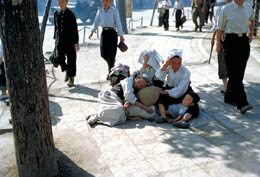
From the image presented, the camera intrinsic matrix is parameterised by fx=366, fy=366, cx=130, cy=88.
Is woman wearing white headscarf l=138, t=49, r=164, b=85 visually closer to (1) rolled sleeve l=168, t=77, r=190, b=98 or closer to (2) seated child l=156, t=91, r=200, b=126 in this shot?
(1) rolled sleeve l=168, t=77, r=190, b=98

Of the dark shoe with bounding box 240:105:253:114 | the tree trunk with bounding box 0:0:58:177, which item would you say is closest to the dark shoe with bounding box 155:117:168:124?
the dark shoe with bounding box 240:105:253:114

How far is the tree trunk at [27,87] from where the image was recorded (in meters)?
3.18

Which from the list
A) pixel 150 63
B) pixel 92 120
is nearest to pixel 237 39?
pixel 150 63

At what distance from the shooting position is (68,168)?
3.94 m

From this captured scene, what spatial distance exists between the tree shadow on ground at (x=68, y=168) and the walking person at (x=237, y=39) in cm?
251

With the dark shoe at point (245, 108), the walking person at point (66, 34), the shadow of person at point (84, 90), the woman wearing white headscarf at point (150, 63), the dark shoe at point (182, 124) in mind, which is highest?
the walking person at point (66, 34)

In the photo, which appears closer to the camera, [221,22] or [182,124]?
[182,124]

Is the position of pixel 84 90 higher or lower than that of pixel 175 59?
lower

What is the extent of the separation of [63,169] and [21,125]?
0.78 m

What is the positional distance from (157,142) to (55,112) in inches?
82.5

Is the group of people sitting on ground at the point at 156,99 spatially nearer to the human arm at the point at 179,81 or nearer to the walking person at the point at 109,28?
the human arm at the point at 179,81

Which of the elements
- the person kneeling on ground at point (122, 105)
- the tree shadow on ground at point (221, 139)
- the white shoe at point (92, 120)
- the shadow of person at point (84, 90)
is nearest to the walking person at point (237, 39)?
the tree shadow on ground at point (221, 139)

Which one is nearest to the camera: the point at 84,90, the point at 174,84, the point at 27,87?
the point at 27,87

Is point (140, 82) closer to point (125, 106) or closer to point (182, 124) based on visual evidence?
point (125, 106)
